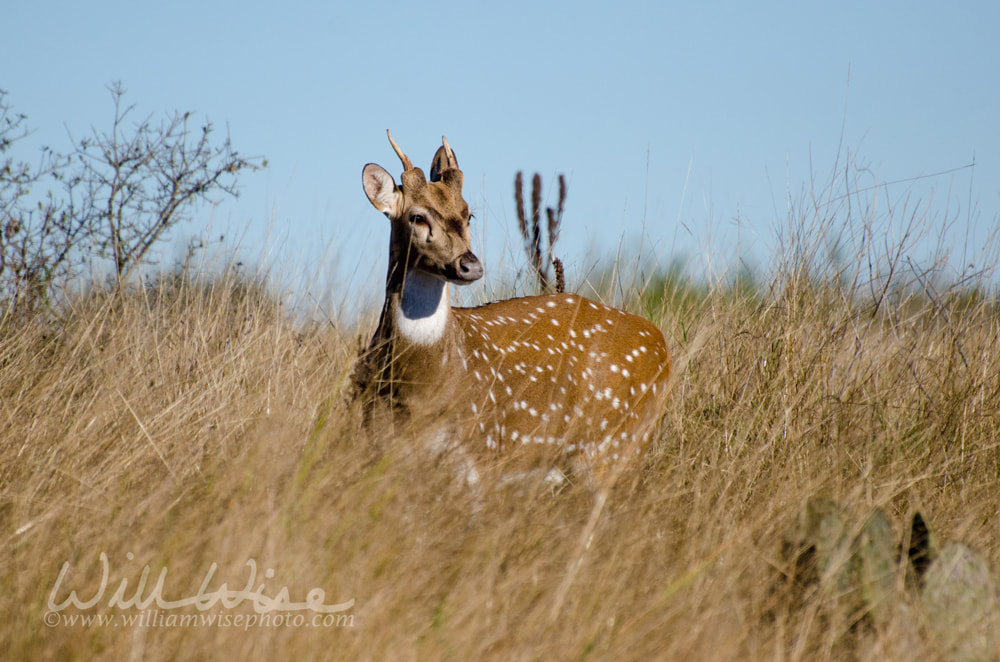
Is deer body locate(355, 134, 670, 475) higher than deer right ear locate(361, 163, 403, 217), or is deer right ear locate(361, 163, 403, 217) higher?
deer right ear locate(361, 163, 403, 217)

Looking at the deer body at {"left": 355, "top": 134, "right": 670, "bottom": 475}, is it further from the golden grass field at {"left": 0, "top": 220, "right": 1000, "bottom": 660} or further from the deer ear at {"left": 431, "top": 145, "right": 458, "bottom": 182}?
the golden grass field at {"left": 0, "top": 220, "right": 1000, "bottom": 660}

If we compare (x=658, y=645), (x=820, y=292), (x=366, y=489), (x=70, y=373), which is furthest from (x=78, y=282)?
(x=658, y=645)

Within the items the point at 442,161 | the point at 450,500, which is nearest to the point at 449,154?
the point at 442,161

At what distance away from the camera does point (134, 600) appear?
2.47m

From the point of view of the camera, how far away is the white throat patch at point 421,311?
3998 mm

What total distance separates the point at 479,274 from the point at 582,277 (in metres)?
3.11

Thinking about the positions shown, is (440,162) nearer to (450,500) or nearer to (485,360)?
(485,360)

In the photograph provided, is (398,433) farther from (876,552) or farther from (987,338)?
(987,338)

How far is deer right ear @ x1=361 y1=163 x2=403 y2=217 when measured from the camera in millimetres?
4094

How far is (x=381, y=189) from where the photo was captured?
4.12 meters
